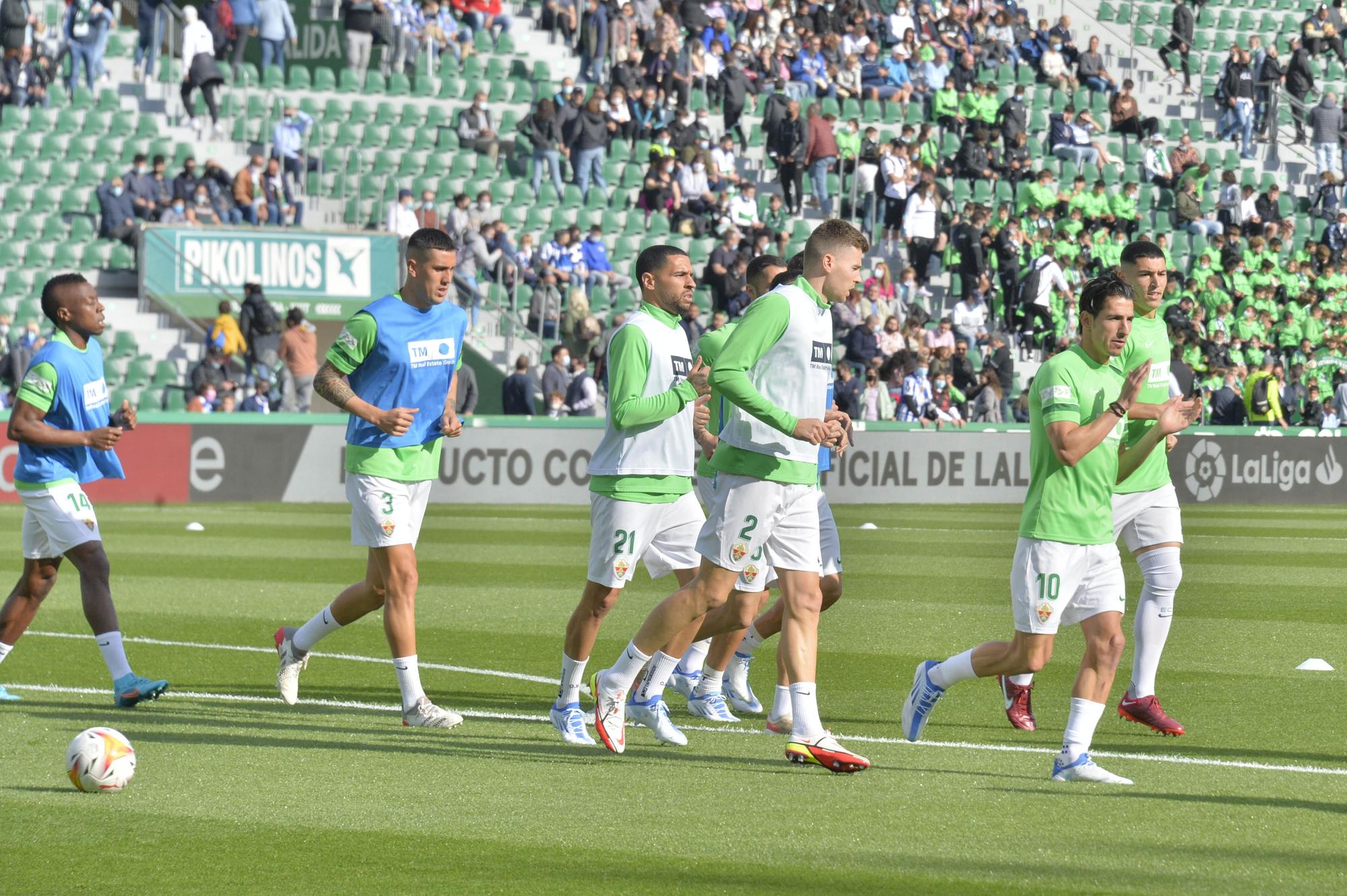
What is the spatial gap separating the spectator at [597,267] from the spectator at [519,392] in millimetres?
3428

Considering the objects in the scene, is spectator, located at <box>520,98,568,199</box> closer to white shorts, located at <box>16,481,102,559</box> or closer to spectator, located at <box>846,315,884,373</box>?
spectator, located at <box>846,315,884,373</box>

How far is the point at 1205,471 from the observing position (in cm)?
2986

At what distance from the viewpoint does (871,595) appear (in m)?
15.3

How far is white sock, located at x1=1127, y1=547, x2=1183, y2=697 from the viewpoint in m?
9.06

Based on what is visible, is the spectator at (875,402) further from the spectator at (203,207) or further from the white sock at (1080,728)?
the white sock at (1080,728)

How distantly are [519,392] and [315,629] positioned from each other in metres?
18.9

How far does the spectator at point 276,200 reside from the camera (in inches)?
1213

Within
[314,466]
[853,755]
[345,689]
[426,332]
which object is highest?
[426,332]

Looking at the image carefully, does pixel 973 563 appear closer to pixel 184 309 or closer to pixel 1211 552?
pixel 1211 552

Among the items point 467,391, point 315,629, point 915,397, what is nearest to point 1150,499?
point 315,629

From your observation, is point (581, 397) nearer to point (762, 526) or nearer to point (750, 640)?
point (750, 640)

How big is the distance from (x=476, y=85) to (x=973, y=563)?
20055 millimetres

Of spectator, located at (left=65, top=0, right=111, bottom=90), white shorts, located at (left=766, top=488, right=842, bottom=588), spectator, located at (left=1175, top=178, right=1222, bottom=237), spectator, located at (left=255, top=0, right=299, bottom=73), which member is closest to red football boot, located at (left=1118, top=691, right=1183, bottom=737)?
white shorts, located at (left=766, top=488, right=842, bottom=588)

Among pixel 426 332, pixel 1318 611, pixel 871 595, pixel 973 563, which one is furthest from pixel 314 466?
pixel 426 332
